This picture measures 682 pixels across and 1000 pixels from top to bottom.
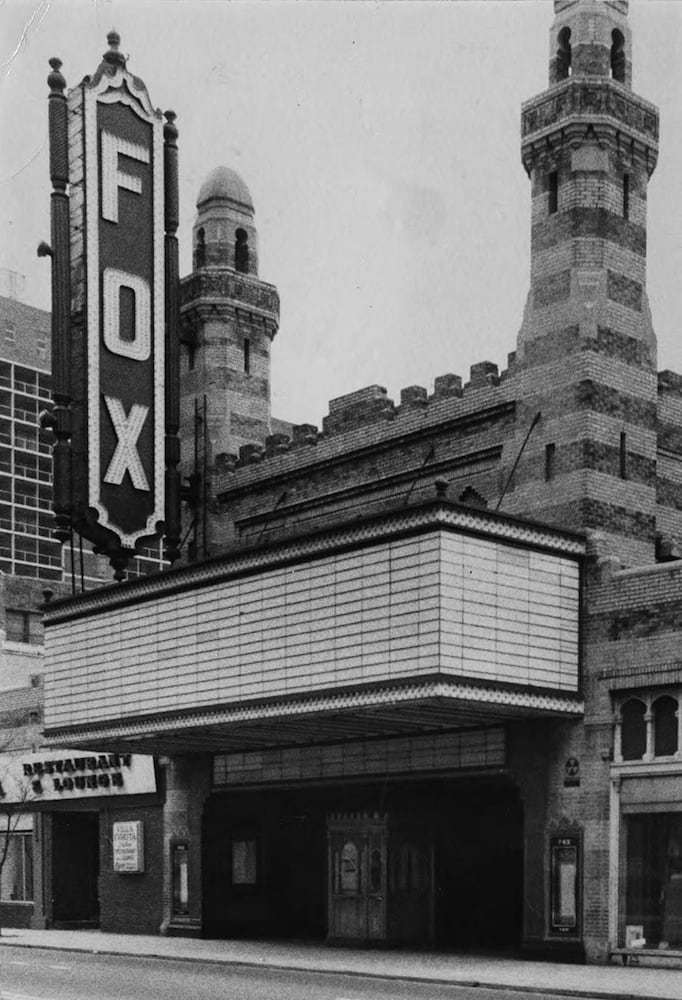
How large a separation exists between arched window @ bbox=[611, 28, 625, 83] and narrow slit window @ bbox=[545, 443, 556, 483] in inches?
278

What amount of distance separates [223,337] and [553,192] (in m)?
11.5

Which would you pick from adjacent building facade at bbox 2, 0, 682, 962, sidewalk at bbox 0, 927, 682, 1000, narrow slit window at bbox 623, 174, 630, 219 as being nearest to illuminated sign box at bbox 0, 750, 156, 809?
adjacent building facade at bbox 2, 0, 682, 962

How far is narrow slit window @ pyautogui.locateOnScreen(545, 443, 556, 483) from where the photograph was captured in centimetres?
2680

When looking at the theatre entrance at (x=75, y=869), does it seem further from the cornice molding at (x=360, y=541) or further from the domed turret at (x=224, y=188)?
the domed turret at (x=224, y=188)

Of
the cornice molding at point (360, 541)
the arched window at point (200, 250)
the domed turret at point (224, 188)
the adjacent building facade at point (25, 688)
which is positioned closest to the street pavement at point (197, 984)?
the cornice molding at point (360, 541)

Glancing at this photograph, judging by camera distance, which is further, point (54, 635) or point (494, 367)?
point (54, 635)

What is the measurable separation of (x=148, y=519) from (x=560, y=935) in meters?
11.5

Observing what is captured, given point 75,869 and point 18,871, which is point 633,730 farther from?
point 18,871

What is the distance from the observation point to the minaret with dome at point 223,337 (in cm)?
3622

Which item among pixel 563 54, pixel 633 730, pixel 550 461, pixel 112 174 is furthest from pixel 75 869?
pixel 563 54

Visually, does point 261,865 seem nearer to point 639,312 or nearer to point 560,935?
point 560,935

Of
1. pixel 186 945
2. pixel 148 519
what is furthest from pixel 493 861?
pixel 148 519

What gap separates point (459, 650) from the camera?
23047 mm

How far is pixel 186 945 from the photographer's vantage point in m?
30.0
